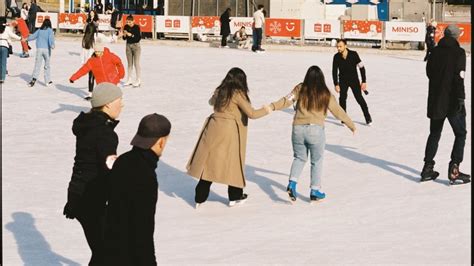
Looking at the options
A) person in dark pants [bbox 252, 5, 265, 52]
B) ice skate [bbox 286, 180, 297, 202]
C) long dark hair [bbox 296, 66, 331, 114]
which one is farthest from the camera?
person in dark pants [bbox 252, 5, 265, 52]

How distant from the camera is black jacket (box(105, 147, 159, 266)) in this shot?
5.25 m

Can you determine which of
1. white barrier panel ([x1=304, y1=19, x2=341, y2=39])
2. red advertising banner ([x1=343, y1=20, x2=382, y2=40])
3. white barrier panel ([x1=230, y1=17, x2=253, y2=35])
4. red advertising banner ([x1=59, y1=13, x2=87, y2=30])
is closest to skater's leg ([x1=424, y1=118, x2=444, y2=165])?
red advertising banner ([x1=343, y1=20, x2=382, y2=40])

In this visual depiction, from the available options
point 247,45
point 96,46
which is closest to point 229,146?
point 96,46

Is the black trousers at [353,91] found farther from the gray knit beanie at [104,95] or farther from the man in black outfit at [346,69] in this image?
the gray knit beanie at [104,95]

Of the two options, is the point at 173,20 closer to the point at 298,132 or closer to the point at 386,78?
the point at 386,78

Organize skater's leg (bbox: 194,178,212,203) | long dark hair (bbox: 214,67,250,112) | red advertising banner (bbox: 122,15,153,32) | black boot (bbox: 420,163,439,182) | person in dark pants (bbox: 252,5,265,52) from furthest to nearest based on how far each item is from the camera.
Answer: red advertising banner (bbox: 122,15,153,32) < person in dark pants (bbox: 252,5,265,52) < black boot (bbox: 420,163,439,182) < skater's leg (bbox: 194,178,212,203) < long dark hair (bbox: 214,67,250,112)

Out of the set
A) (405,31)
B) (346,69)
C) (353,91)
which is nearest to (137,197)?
(346,69)

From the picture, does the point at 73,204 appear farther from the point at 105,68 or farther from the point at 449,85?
the point at 105,68

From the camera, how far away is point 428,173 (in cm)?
1138

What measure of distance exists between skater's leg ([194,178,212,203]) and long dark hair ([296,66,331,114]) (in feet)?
3.89

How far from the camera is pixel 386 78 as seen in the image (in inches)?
902

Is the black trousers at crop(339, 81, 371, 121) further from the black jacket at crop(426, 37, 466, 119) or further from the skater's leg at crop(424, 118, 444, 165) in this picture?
the black jacket at crop(426, 37, 466, 119)

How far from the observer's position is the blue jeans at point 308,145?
10.1 meters

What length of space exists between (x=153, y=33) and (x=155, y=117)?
100 feet
